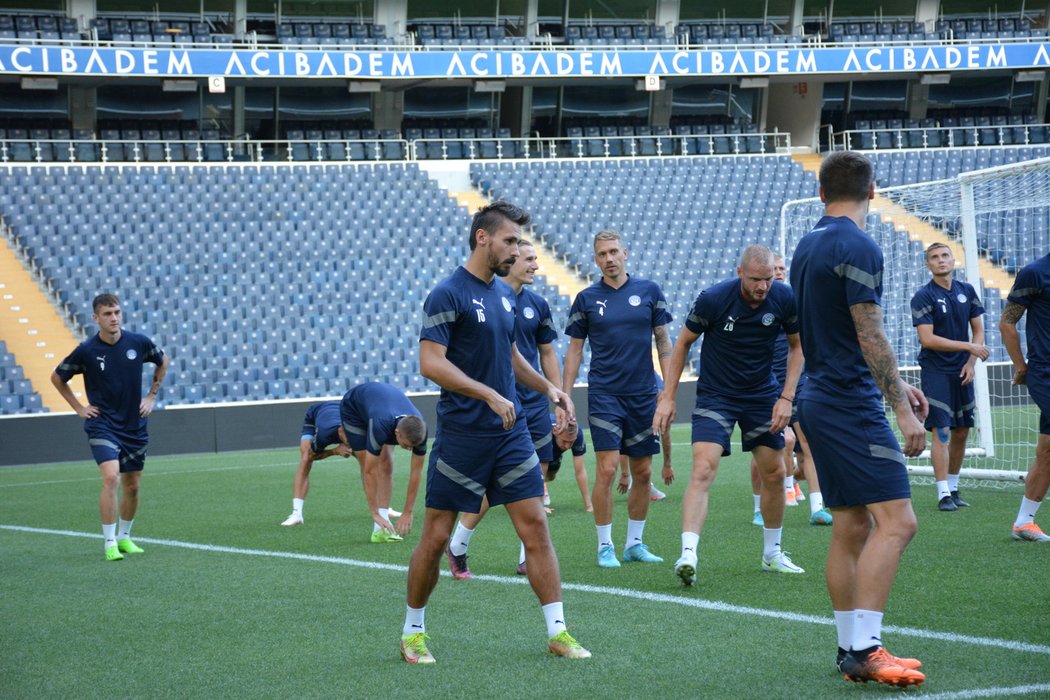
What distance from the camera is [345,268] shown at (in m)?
26.2

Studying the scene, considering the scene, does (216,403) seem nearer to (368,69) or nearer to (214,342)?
(214,342)

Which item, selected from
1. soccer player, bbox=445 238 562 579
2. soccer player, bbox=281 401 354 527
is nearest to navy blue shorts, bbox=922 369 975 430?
soccer player, bbox=445 238 562 579

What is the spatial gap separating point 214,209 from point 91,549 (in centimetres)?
1844

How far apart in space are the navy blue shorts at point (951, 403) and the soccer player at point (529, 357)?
11.4 feet

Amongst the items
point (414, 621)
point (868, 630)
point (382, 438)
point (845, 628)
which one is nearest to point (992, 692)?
point (868, 630)

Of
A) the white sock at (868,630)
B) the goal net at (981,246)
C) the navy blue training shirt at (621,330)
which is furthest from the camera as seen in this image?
the goal net at (981,246)

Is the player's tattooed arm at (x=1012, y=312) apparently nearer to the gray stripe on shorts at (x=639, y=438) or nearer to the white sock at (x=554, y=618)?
the gray stripe on shorts at (x=639, y=438)

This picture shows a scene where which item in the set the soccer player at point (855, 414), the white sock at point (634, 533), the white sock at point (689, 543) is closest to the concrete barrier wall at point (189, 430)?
the white sock at point (634, 533)

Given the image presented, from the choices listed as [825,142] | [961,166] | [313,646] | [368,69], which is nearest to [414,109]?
[368,69]

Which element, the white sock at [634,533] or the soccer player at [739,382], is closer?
the soccer player at [739,382]

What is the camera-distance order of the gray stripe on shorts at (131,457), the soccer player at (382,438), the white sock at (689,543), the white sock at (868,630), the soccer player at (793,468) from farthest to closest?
the gray stripe on shorts at (131,457) → the soccer player at (793,468) → the soccer player at (382,438) → the white sock at (689,543) → the white sock at (868,630)

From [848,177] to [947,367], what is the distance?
19.6ft

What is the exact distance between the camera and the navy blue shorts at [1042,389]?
7953 mm

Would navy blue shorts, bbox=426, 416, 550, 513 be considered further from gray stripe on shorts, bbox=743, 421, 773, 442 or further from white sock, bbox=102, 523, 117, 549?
white sock, bbox=102, 523, 117, 549
